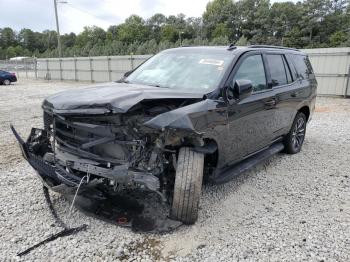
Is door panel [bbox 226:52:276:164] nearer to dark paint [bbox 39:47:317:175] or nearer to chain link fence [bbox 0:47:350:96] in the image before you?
dark paint [bbox 39:47:317:175]

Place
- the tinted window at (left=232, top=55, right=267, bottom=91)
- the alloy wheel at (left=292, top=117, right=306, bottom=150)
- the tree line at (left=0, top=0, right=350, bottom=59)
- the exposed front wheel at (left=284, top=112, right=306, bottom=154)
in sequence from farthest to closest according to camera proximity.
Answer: the tree line at (left=0, top=0, right=350, bottom=59), the alloy wheel at (left=292, top=117, right=306, bottom=150), the exposed front wheel at (left=284, top=112, right=306, bottom=154), the tinted window at (left=232, top=55, right=267, bottom=91)

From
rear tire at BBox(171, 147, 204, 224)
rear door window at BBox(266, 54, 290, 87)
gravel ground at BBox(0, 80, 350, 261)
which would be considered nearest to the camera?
gravel ground at BBox(0, 80, 350, 261)

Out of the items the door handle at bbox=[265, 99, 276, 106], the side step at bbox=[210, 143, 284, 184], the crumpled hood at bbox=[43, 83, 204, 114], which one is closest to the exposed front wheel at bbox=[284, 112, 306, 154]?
the side step at bbox=[210, 143, 284, 184]

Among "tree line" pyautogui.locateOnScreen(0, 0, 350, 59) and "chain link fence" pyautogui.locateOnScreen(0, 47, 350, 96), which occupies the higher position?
"tree line" pyautogui.locateOnScreen(0, 0, 350, 59)

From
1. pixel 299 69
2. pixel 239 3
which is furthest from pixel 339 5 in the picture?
pixel 299 69

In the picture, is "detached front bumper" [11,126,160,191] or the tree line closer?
"detached front bumper" [11,126,160,191]

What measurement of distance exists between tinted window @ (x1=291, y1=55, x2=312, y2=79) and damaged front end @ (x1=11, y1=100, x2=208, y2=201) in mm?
3241

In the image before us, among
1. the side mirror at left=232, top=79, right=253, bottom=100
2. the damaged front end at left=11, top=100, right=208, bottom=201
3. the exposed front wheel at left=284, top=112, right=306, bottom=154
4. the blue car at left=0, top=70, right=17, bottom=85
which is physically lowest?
the blue car at left=0, top=70, right=17, bottom=85

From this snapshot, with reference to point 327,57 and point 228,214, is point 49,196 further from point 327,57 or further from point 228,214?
point 327,57

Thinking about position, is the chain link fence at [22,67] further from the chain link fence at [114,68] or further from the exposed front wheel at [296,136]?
the exposed front wheel at [296,136]

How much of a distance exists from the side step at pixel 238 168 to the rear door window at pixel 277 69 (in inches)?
40.0

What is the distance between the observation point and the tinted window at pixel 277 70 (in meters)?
5.00

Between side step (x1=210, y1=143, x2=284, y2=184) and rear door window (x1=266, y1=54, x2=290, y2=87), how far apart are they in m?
1.02

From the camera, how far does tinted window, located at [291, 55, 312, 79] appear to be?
5.96 meters
